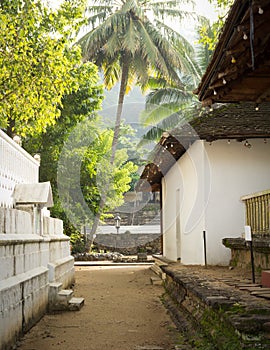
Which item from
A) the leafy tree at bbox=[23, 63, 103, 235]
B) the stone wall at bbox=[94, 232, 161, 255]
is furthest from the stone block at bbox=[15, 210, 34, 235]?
the stone wall at bbox=[94, 232, 161, 255]

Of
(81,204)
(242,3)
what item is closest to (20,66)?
(242,3)

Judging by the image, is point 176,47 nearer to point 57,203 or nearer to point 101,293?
point 57,203

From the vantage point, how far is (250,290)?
6840 millimetres

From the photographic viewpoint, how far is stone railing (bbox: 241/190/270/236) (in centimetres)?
966

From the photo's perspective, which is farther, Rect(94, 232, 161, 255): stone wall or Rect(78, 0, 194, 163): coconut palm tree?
Rect(94, 232, 161, 255): stone wall

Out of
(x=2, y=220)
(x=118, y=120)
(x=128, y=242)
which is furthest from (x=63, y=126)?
(x=2, y=220)

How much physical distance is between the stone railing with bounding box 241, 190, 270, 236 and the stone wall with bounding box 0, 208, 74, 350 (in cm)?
397

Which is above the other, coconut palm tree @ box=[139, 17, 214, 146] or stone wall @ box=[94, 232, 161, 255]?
coconut palm tree @ box=[139, 17, 214, 146]

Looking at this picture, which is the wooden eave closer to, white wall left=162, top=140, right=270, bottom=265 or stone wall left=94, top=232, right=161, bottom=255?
white wall left=162, top=140, right=270, bottom=265

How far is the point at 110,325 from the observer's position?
8.38 meters

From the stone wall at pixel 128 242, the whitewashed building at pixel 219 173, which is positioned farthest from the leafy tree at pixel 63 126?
the whitewashed building at pixel 219 173

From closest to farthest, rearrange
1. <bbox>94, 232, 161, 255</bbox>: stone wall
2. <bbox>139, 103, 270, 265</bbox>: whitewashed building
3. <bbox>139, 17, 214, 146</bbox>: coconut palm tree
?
<bbox>139, 103, 270, 265</bbox>: whitewashed building, <bbox>139, 17, 214, 146</bbox>: coconut palm tree, <bbox>94, 232, 161, 255</bbox>: stone wall

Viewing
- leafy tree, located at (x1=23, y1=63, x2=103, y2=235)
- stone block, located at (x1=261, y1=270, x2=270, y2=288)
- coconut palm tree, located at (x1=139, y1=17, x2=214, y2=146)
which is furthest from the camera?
coconut palm tree, located at (x1=139, y1=17, x2=214, y2=146)

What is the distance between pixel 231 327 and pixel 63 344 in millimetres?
2877
